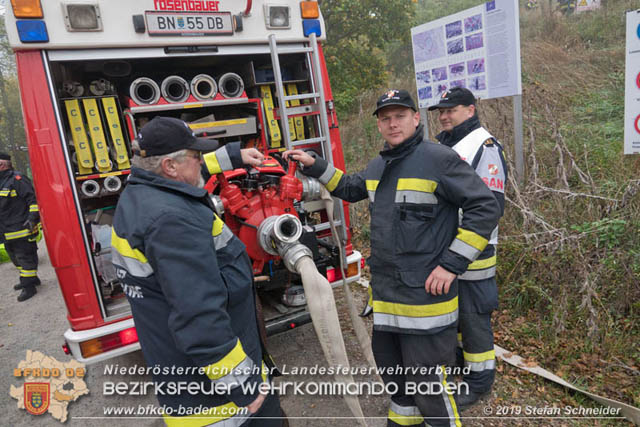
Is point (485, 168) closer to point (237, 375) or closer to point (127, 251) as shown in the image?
point (237, 375)

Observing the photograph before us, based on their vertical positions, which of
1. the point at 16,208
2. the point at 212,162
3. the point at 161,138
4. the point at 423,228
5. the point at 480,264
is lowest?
the point at 480,264

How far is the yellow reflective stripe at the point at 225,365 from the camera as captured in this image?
1425mm

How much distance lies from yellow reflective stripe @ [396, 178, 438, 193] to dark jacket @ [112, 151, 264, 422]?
0.98 m

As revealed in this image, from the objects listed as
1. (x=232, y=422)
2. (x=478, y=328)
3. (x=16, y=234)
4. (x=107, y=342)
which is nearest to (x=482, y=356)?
(x=478, y=328)

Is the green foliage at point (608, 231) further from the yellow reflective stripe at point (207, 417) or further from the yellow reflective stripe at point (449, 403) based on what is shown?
the yellow reflective stripe at point (207, 417)

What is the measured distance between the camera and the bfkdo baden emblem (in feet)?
10.6

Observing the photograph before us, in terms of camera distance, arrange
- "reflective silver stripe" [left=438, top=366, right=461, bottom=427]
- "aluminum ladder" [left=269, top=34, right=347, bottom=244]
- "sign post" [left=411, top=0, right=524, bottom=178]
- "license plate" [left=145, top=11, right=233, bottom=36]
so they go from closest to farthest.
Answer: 1. "reflective silver stripe" [left=438, top=366, right=461, bottom=427]
2. "license plate" [left=145, top=11, right=233, bottom=36]
3. "aluminum ladder" [left=269, top=34, right=347, bottom=244]
4. "sign post" [left=411, top=0, right=524, bottom=178]

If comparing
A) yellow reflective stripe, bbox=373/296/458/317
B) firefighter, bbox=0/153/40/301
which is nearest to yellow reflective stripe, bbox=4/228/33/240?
firefighter, bbox=0/153/40/301

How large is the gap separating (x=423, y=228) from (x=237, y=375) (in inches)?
46.8

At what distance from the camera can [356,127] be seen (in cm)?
924

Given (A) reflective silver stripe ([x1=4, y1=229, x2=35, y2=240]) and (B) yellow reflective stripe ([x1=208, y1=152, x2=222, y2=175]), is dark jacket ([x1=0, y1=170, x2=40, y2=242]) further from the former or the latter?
(B) yellow reflective stripe ([x1=208, y1=152, x2=222, y2=175])

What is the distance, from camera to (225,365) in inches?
56.7

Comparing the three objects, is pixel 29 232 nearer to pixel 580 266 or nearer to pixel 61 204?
pixel 61 204

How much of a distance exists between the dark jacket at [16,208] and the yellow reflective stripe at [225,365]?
5672 millimetres
